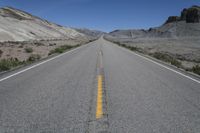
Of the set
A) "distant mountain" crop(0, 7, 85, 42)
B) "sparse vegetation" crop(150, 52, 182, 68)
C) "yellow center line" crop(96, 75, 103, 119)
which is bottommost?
"sparse vegetation" crop(150, 52, 182, 68)

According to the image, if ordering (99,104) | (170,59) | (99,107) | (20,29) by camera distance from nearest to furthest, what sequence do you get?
(99,107) → (99,104) → (170,59) → (20,29)

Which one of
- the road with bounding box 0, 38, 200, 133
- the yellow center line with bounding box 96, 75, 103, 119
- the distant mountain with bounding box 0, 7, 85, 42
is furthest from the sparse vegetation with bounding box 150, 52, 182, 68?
the distant mountain with bounding box 0, 7, 85, 42

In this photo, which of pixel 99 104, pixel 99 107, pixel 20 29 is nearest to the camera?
pixel 99 107

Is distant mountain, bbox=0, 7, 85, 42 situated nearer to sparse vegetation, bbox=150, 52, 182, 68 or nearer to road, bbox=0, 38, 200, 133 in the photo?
sparse vegetation, bbox=150, 52, 182, 68

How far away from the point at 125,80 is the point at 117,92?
2103 mm

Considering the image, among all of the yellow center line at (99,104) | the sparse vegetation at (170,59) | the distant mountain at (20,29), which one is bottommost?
the sparse vegetation at (170,59)

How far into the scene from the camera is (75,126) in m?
4.29

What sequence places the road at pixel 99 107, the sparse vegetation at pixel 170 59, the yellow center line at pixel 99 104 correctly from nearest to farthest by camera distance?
the road at pixel 99 107 → the yellow center line at pixel 99 104 → the sparse vegetation at pixel 170 59

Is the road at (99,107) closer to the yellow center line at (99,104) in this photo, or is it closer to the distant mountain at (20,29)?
the yellow center line at (99,104)

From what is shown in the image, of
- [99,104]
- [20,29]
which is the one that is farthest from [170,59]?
[20,29]

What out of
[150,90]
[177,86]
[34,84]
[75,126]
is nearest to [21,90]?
[34,84]

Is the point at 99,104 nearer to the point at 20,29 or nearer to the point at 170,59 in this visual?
the point at 170,59

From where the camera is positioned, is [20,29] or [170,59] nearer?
[170,59]

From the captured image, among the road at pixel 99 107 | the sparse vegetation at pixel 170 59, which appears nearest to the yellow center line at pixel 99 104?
the road at pixel 99 107
